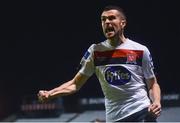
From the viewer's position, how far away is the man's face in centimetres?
267

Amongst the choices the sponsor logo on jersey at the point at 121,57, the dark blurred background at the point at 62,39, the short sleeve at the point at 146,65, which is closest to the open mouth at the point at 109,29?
the sponsor logo on jersey at the point at 121,57

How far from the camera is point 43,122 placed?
21.1ft

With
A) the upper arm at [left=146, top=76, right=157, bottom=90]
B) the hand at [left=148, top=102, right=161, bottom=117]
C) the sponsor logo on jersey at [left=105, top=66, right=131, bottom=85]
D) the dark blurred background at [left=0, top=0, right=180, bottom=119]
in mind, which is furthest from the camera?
the dark blurred background at [left=0, top=0, right=180, bottom=119]

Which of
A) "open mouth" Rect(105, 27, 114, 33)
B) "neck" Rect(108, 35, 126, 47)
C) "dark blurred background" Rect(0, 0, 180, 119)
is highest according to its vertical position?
"open mouth" Rect(105, 27, 114, 33)

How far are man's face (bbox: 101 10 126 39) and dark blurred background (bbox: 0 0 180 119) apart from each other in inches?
151

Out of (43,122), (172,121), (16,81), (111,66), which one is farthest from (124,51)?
(16,81)

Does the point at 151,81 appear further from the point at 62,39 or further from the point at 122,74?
the point at 62,39

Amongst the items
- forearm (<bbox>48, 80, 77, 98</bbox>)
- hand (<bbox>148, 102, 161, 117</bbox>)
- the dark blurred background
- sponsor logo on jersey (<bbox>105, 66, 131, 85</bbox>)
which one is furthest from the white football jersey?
the dark blurred background

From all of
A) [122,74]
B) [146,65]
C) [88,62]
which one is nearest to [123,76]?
[122,74]

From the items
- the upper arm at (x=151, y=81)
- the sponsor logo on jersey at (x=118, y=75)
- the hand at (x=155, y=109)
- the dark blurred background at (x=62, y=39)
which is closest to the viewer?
the hand at (x=155, y=109)

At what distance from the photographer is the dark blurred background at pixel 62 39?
654 cm

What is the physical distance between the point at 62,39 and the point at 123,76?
4.24 meters

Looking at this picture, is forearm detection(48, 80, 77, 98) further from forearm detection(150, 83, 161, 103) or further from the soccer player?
forearm detection(150, 83, 161, 103)

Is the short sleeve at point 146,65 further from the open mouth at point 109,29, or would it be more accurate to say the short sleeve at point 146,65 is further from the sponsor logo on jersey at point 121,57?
the open mouth at point 109,29
